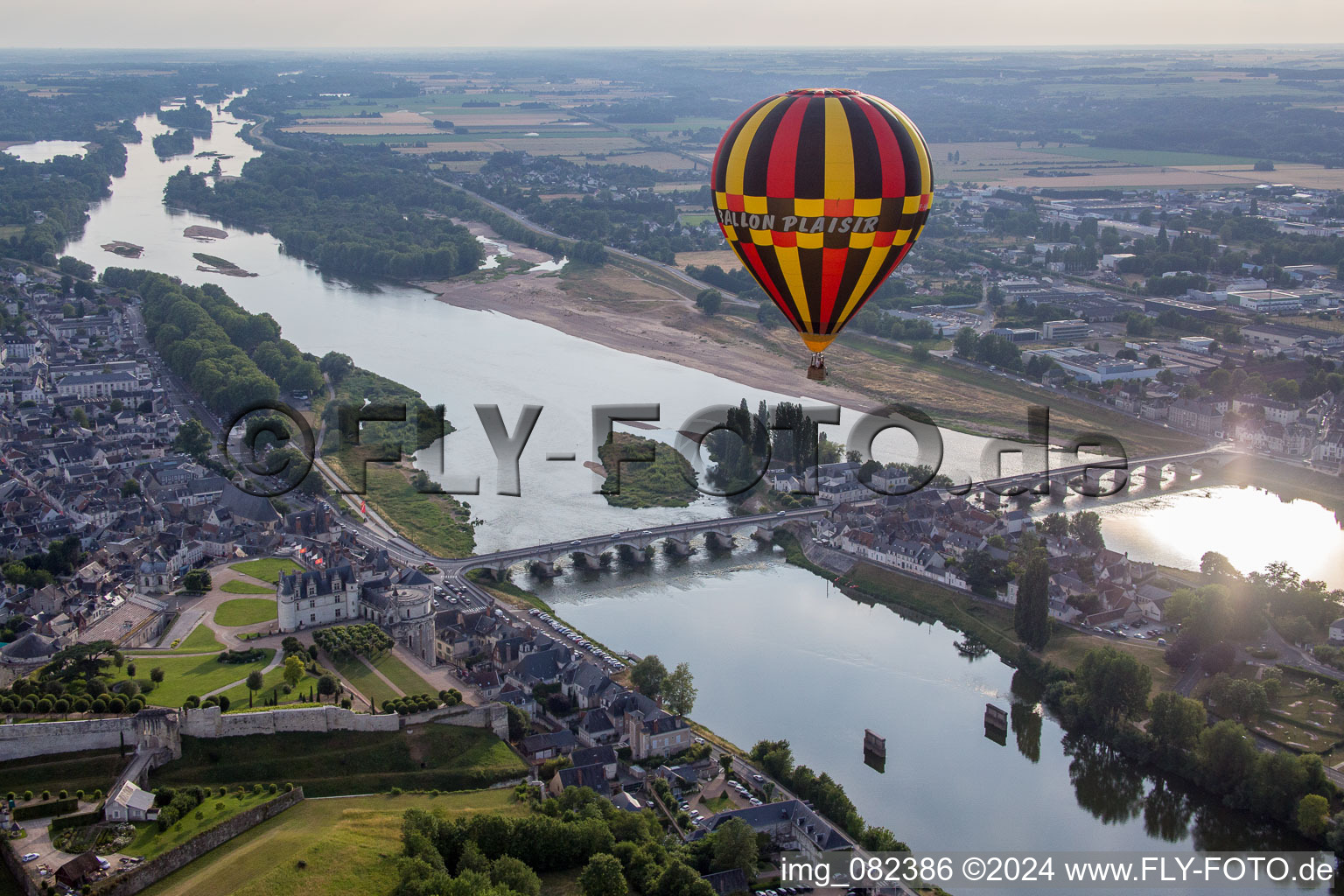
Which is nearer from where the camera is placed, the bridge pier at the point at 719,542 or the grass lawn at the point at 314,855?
the grass lawn at the point at 314,855

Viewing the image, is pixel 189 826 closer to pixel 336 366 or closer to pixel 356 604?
pixel 356 604

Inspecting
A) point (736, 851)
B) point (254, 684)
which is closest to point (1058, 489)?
point (736, 851)

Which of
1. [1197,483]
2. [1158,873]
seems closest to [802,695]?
[1158,873]

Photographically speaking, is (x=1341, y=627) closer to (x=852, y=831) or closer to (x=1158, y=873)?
(x=1158, y=873)

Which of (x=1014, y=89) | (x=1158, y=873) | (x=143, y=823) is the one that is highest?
(x=1014, y=89)

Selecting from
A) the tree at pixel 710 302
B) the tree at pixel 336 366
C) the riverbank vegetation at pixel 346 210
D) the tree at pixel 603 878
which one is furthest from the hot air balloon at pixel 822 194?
the riverbank vegetation at pixel 346 210

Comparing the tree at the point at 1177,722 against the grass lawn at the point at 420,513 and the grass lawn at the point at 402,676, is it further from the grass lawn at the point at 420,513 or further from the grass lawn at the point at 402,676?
the grass lawn at the point at 420,513
